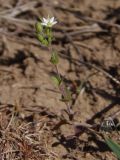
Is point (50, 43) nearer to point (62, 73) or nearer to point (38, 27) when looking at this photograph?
point (38, 27)

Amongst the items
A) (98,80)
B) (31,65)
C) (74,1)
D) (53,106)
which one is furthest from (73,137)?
(74,1)

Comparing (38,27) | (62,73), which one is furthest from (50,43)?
(62,73)

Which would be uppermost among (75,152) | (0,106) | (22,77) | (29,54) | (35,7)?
(35,7)

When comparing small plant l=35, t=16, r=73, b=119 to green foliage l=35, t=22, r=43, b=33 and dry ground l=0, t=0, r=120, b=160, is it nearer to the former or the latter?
green foliage l=35, t=22, r=43, b=33

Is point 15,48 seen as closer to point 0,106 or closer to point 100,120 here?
point 0,106

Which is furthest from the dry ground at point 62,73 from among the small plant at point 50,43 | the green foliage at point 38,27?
the green foliage at point 38,27

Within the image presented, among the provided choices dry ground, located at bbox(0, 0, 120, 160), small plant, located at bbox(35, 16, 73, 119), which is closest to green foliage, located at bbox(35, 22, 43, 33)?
small plant, located at bbox(35, 16, 73, 119)

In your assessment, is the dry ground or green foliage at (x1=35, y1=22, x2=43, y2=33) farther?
the dry ground

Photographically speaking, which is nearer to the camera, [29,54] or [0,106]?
[0,106]

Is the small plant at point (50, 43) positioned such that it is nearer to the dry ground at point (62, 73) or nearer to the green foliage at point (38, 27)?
the green foliage at point (38, 27)

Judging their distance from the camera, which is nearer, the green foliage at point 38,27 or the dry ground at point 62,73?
the green foliage at point 38,27

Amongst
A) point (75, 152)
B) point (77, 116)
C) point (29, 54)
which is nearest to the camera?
point (75, 152)
